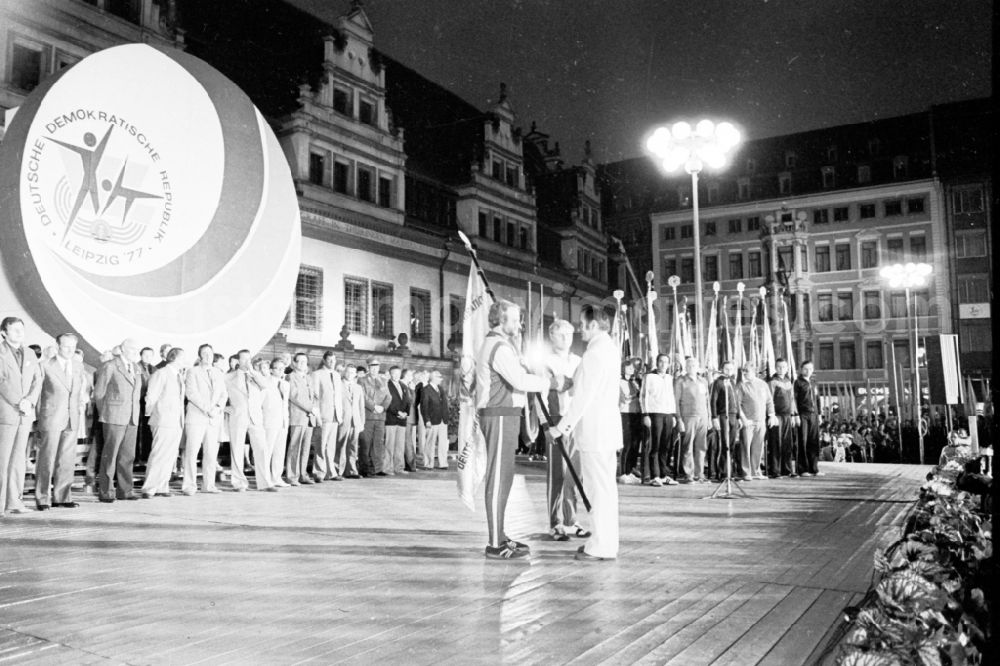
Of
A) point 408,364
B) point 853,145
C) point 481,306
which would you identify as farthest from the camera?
point 853,145

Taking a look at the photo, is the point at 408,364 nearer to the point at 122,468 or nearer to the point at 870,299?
the point at 122,468

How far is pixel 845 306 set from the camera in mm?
54281

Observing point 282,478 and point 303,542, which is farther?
point 282,478

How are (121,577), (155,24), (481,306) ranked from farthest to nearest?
(155,24) < (481,306) < (121,577)

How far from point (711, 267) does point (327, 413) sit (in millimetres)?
47494

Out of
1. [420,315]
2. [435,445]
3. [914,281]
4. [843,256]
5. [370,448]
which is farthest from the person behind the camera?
[843,256]

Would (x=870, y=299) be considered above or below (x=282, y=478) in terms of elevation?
above

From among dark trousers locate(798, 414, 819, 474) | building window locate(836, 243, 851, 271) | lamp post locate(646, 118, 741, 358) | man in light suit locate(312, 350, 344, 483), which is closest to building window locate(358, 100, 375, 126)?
man in light suit locate(312, 350, 344, 483)

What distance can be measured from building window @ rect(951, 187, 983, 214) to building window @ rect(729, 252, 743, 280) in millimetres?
13393

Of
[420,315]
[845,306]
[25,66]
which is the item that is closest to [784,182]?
[845,306]

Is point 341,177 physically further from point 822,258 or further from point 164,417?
point 822,258

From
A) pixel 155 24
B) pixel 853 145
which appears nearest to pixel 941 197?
pixel 853 145

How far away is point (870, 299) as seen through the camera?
5372 cm

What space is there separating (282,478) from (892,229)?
5005cm
